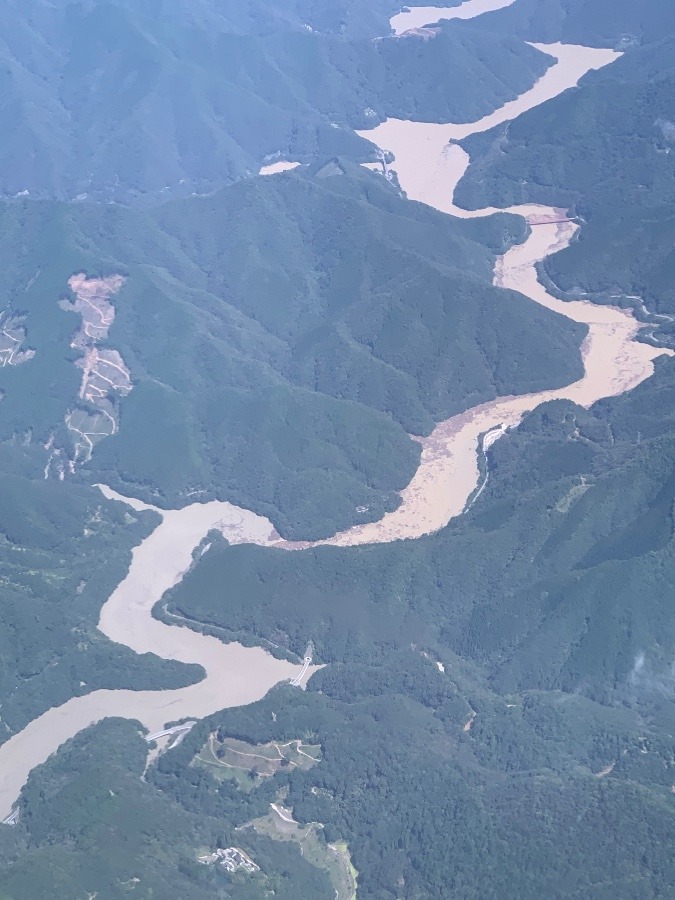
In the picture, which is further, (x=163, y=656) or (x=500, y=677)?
(x=163, y=656)

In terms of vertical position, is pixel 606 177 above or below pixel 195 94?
above

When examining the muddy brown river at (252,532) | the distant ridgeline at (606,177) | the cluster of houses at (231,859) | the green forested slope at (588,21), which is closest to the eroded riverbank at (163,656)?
the muddy brown river at (252,532)

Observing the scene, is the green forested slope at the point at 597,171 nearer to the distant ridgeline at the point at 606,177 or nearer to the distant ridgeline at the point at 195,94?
the distant ridgeline at the point at 606,177

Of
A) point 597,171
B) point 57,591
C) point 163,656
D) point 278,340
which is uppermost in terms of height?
point 597,171

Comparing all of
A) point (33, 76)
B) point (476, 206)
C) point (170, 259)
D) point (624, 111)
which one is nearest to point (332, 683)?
point (170, 259)

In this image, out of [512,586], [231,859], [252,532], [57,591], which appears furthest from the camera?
[252,532]

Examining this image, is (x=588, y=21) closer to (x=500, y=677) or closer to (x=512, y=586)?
(x=512, y=586)

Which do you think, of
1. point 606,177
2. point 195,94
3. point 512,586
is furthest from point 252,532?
point 195,94
